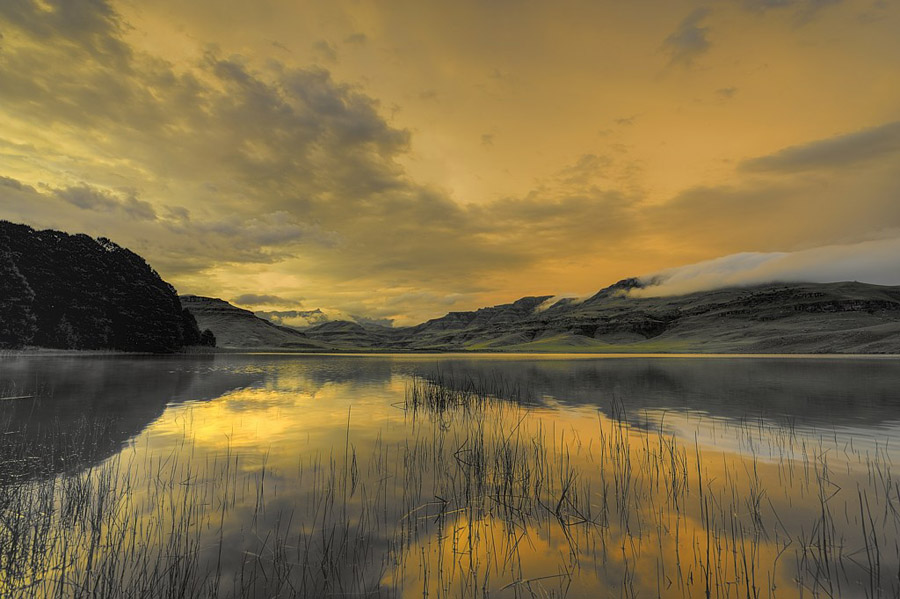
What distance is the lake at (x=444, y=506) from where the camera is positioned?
280 inches

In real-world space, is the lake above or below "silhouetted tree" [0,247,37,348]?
below

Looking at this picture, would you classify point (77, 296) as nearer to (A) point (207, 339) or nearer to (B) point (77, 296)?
(B) point (77, 296)

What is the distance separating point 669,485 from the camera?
39.5 ft

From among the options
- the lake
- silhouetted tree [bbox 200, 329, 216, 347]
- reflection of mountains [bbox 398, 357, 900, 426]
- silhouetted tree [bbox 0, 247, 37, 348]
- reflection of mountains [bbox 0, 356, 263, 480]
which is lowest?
reflection of mountains [bbox 398, 357, 900, 426]

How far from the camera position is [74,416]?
70.4 ft

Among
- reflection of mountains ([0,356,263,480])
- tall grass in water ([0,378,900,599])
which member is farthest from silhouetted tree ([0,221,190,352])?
tall grass in water ([0,378,900,599])

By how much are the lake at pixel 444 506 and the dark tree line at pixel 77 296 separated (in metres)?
92.4

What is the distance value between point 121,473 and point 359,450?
7377 mm

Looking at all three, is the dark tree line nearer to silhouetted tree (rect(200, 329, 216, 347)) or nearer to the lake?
silhouetted tree (rect(200, 329, 216, 347))

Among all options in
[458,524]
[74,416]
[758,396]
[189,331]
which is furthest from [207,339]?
[458,524]

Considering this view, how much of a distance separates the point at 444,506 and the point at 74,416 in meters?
22.4

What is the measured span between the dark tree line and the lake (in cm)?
9240

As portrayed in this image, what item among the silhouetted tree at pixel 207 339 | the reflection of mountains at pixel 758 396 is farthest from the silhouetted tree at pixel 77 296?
the reflection of mountains at pixel 758 396

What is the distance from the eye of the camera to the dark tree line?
86.8 m
